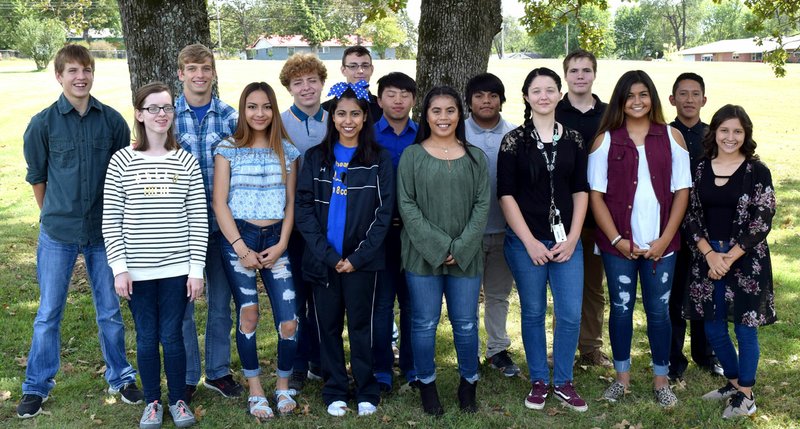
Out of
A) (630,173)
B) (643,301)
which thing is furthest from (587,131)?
(643,301)

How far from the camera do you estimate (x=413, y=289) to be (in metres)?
4.58

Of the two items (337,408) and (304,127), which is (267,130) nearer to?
(304,127)

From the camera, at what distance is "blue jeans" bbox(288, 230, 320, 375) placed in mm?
4879

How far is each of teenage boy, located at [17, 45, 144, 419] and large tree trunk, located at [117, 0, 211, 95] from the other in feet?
5.91

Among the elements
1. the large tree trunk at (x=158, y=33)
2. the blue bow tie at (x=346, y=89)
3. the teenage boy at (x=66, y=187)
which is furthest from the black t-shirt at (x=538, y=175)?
the large tree trunk at (x=158, y=33)

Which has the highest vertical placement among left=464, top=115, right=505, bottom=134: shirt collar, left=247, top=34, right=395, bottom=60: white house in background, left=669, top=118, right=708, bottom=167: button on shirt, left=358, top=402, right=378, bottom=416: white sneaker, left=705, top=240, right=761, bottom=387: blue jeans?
left=247, top=34, right=395, bottom=60: white house in background

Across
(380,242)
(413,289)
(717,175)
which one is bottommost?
(413,289)

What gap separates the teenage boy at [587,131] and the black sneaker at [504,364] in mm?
633

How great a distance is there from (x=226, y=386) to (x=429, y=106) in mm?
2537

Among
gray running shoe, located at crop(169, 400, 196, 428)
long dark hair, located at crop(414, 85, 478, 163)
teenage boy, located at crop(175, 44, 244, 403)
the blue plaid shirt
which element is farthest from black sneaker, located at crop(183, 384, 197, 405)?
long dark hair, located at crop(414, 85, 478, 163)

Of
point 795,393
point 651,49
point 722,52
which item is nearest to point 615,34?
point 651,49

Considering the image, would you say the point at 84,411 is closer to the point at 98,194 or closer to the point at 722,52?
the point at 98,194

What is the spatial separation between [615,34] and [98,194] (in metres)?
117

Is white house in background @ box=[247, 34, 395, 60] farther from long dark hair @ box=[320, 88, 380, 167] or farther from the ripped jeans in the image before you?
the ripped jeans
